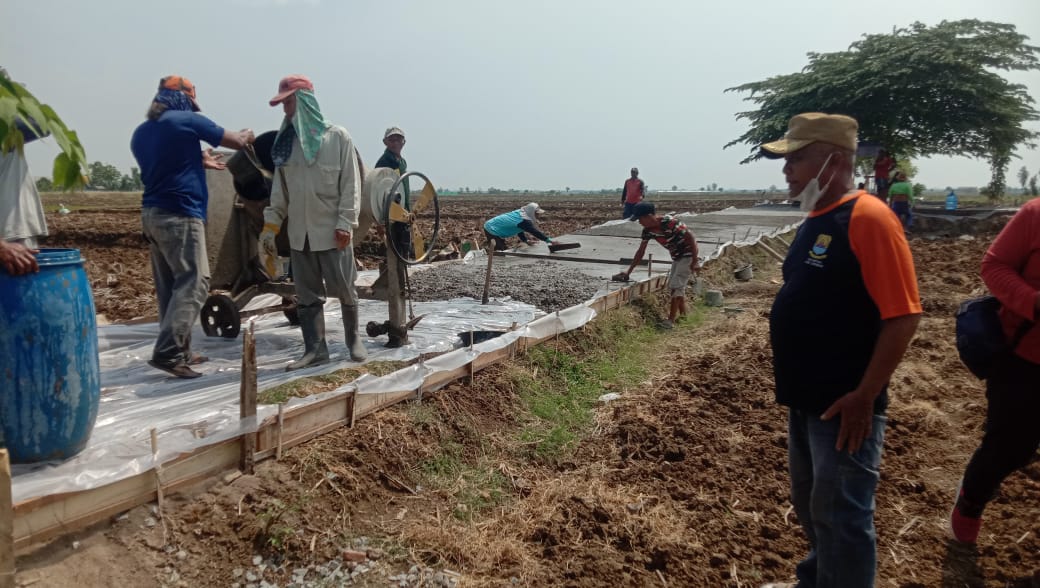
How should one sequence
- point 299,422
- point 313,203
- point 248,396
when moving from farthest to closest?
point 313,203
point 299,422
point 248,396

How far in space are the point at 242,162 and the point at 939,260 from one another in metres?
13.3

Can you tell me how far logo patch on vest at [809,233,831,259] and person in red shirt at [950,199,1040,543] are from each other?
1012mm

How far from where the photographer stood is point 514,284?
7699mm

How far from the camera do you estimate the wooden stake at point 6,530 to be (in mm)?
1893

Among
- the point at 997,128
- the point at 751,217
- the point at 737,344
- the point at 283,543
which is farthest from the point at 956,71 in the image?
the point at 283,543

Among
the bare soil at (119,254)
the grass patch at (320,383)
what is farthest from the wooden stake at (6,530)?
the bare soil at (119,254)

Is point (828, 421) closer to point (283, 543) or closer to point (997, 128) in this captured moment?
point (283, 543)

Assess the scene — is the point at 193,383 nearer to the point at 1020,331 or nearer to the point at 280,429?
the point at 280,429

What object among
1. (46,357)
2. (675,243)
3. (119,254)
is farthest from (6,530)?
(119,254)

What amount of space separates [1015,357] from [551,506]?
7.21 feet

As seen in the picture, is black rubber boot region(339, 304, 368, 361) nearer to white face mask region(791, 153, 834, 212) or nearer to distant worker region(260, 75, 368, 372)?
distant worker region(260, 75, 368, 372)

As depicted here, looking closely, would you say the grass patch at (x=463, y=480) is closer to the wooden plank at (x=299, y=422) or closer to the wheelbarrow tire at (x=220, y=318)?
the wooden plank at (x=299, y=422)

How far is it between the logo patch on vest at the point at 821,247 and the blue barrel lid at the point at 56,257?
2.85 m

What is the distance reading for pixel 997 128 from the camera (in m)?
22.8
